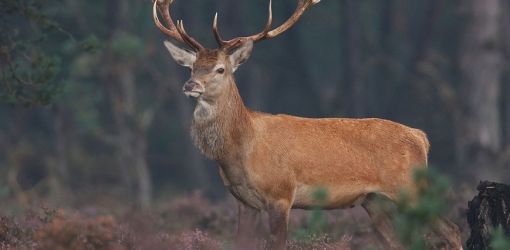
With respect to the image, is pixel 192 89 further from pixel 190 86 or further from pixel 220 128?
pixel 220 128

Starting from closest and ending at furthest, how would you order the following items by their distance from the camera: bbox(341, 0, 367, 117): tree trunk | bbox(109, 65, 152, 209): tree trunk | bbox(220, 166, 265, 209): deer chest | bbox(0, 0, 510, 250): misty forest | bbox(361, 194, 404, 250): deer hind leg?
bbox(220, 166, 265, 209): deer chest → bbox(361, 194, 404, 250): deer hind leg → bbox(0, 0, 510, 250): misty forest → bbox(109, 65, 152, 209): tree trunk → bbox(341, 0, 367, 117): tree trunk

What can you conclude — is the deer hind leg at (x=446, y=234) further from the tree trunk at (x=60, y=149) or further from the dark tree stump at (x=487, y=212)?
the tree trunk at (x=60, y=149)

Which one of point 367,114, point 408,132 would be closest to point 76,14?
point 367,114

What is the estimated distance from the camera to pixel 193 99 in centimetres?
3022

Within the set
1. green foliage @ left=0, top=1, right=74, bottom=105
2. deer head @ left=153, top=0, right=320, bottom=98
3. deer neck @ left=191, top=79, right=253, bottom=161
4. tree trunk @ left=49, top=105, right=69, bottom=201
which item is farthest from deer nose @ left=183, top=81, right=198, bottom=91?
tree trunk @ left=49, top=105, right=69, bottom=201

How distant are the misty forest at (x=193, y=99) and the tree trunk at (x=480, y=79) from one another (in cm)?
3

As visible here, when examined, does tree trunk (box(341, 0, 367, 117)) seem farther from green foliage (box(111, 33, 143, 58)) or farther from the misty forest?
green foliage (box(111, 33, 143, 58))

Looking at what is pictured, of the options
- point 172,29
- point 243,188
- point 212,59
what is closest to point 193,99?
point 172,29

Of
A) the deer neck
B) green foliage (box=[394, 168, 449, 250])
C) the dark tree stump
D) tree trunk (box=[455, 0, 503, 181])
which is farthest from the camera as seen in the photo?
tree trunk (box=[455, 0, 503, 181])

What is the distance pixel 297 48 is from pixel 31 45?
18751 mm

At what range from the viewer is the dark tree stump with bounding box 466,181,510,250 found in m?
9.84

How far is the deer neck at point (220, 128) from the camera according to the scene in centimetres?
1051

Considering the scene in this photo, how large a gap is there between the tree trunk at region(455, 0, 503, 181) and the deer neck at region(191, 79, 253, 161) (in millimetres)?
13492

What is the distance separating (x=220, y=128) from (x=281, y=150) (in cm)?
59
